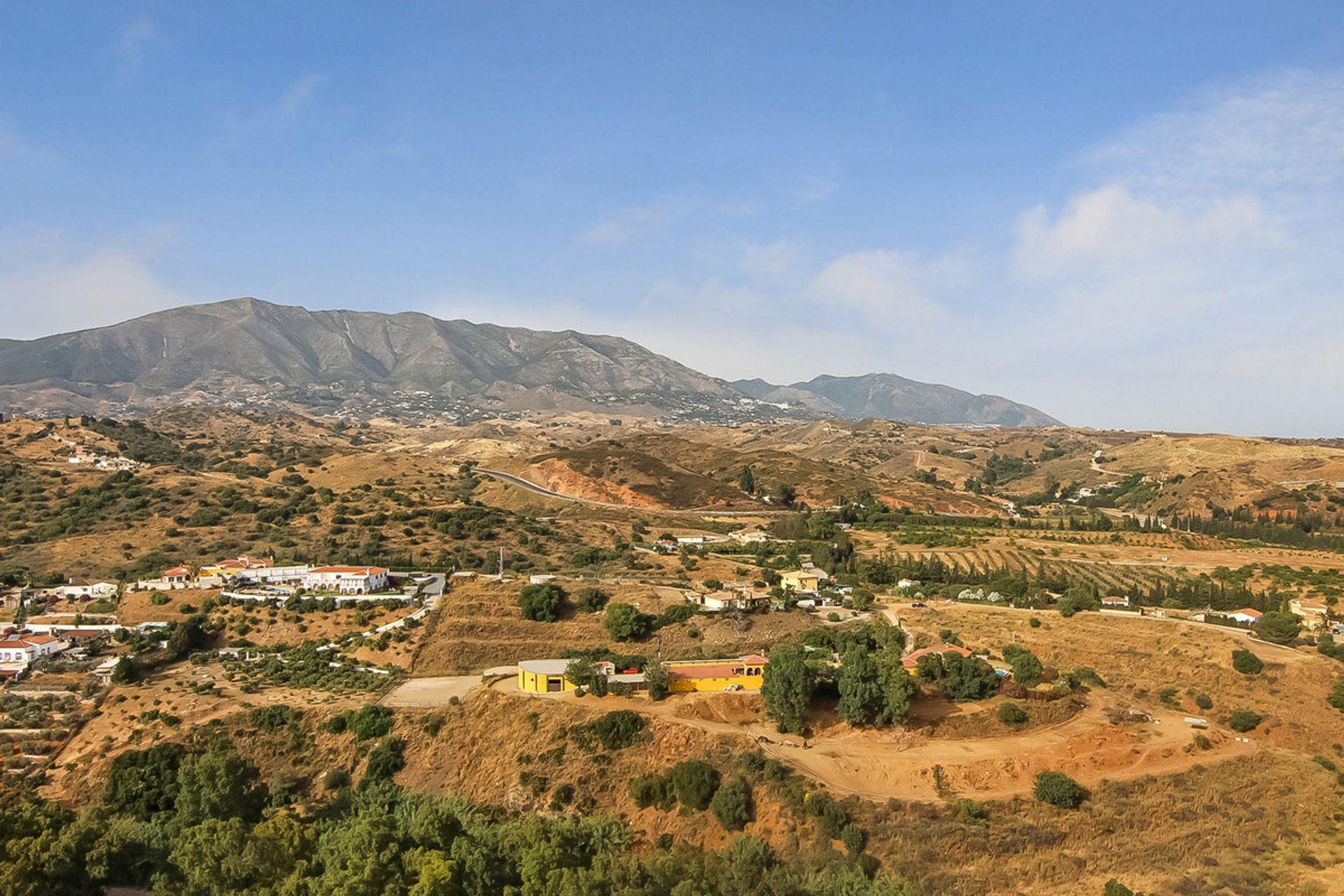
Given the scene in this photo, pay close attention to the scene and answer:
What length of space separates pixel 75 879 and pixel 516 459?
355 ft

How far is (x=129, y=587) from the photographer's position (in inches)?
2329

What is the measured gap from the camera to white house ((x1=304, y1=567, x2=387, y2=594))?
57.6 m

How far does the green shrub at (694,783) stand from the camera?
32625mm

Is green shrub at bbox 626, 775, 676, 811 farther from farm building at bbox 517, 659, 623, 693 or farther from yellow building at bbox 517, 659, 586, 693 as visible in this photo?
yellow building at bbox 517, 659, 586, 693

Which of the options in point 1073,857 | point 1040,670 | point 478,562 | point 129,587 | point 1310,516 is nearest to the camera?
point 1073,857

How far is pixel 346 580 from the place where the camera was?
5800cm

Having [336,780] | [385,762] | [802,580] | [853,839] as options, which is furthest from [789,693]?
[802,580]

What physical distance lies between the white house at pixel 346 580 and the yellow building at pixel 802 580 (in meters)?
27.4

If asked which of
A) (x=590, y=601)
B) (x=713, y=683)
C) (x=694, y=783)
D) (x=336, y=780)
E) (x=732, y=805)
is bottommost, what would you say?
(x=336, y=780)

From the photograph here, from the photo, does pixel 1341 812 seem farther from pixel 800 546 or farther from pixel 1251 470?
pixel 1251 470

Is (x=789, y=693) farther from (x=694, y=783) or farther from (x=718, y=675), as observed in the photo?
(x=694, y=783)

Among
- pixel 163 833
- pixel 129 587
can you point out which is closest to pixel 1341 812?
pixel 163 833

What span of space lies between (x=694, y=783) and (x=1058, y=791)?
525 inches

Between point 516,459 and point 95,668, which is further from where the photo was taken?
point 516,459
